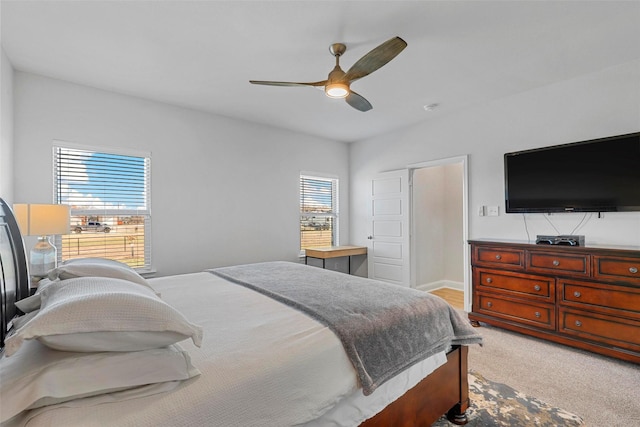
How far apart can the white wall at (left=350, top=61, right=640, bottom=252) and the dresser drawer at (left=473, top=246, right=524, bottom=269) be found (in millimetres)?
468

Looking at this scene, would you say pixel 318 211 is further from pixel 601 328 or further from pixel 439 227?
pixel 601 328

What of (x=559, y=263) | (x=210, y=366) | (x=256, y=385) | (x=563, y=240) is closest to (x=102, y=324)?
(x=210, y=366)

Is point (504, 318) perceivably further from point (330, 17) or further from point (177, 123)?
point (177, 123)

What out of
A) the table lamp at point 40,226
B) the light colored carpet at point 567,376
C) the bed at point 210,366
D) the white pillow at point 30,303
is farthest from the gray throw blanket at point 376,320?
the table lamp at point 40,226

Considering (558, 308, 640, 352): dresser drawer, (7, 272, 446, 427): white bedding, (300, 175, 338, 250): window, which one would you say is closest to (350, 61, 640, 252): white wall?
(558, 308, 640, 352): dresser drawer

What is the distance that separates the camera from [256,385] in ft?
3.33

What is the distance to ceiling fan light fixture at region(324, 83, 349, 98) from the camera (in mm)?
2314

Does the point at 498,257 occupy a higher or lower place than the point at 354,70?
lower

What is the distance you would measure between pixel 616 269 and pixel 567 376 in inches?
39.2

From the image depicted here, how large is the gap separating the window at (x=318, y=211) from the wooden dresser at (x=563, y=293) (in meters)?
2.62

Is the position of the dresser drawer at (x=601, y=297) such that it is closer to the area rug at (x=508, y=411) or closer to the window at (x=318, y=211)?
the area rug at (x=508, y=411)

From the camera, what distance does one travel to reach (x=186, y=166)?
148 inches

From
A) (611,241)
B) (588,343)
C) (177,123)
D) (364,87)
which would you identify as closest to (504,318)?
(588,343)

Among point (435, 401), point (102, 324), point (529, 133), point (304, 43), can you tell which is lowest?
point (435, 401)
